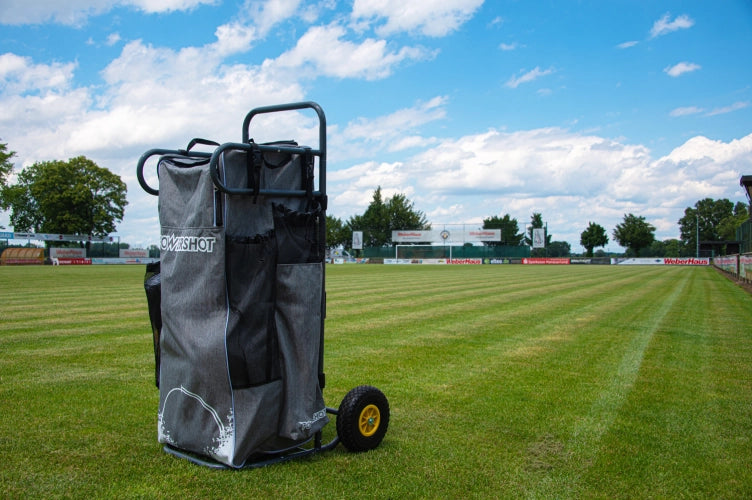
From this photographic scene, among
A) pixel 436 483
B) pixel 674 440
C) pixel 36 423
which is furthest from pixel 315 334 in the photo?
pixel 674 440

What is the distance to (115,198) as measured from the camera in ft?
259

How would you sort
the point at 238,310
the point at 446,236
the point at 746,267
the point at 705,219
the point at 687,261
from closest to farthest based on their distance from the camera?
the point at 238,310 < the point at 746,267 < the point at 687,261 < the point at 446,236 < the point at 705,219

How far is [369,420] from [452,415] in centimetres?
112

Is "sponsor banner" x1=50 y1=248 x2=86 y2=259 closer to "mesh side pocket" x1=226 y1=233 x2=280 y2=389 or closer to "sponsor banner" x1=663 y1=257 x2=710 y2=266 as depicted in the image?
"mesh side pocket" x1=226 y1=233 x2=280 y2=389

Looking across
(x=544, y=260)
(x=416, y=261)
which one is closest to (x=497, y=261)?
(x=544, y=260)

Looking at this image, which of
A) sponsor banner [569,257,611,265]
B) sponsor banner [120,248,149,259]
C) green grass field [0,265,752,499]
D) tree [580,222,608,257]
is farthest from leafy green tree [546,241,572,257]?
green grass field [0,265,752,499]

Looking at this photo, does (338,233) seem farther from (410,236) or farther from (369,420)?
(369,420)

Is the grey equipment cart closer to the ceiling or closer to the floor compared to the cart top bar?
closer to the floor

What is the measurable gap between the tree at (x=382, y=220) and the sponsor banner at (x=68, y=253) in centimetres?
4938

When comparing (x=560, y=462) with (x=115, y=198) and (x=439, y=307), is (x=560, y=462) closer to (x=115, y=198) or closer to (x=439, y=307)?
(x=439, y=307)

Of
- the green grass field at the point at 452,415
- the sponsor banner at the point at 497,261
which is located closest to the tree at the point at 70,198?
the sponsor banner at the point at 497,261

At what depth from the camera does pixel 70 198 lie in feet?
247

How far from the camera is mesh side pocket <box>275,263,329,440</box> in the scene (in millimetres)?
3424

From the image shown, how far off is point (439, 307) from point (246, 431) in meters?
10.5
